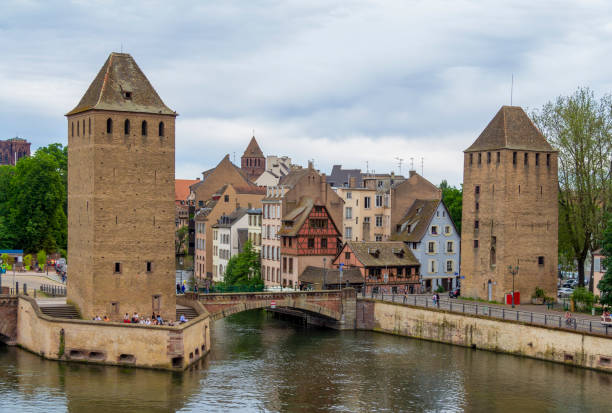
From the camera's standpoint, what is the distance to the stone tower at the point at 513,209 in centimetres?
6456

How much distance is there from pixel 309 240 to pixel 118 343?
28732 millimetres

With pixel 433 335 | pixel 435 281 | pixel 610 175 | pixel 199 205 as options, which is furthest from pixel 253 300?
pixel 199 205

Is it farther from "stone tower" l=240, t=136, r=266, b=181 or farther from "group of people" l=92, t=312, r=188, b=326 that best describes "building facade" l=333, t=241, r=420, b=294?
"stone tower" l=240, t=136, r=266, b=181

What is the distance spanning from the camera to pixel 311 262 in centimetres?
7469

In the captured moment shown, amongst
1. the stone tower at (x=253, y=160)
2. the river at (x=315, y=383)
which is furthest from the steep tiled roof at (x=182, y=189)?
the river at (x=315, y=383)

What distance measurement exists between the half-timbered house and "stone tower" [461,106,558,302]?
44.0 feet

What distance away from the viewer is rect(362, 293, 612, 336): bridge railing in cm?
5109

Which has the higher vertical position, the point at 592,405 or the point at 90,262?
the point at 90,262

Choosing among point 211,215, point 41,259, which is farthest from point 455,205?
point 41,259

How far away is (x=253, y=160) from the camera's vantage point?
155 metres

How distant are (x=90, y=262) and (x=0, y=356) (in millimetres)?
7728

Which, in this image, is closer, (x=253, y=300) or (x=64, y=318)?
(x=64, y=318)

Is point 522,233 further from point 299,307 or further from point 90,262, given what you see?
point 90,262

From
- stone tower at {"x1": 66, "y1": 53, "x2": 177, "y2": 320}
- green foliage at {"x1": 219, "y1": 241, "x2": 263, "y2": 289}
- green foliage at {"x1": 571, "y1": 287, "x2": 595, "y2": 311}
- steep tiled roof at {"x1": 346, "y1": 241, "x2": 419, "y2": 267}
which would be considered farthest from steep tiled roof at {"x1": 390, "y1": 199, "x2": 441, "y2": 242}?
stone tower at {"x1": 66, "y1": 53, "x2": 177, "y2": 320}
